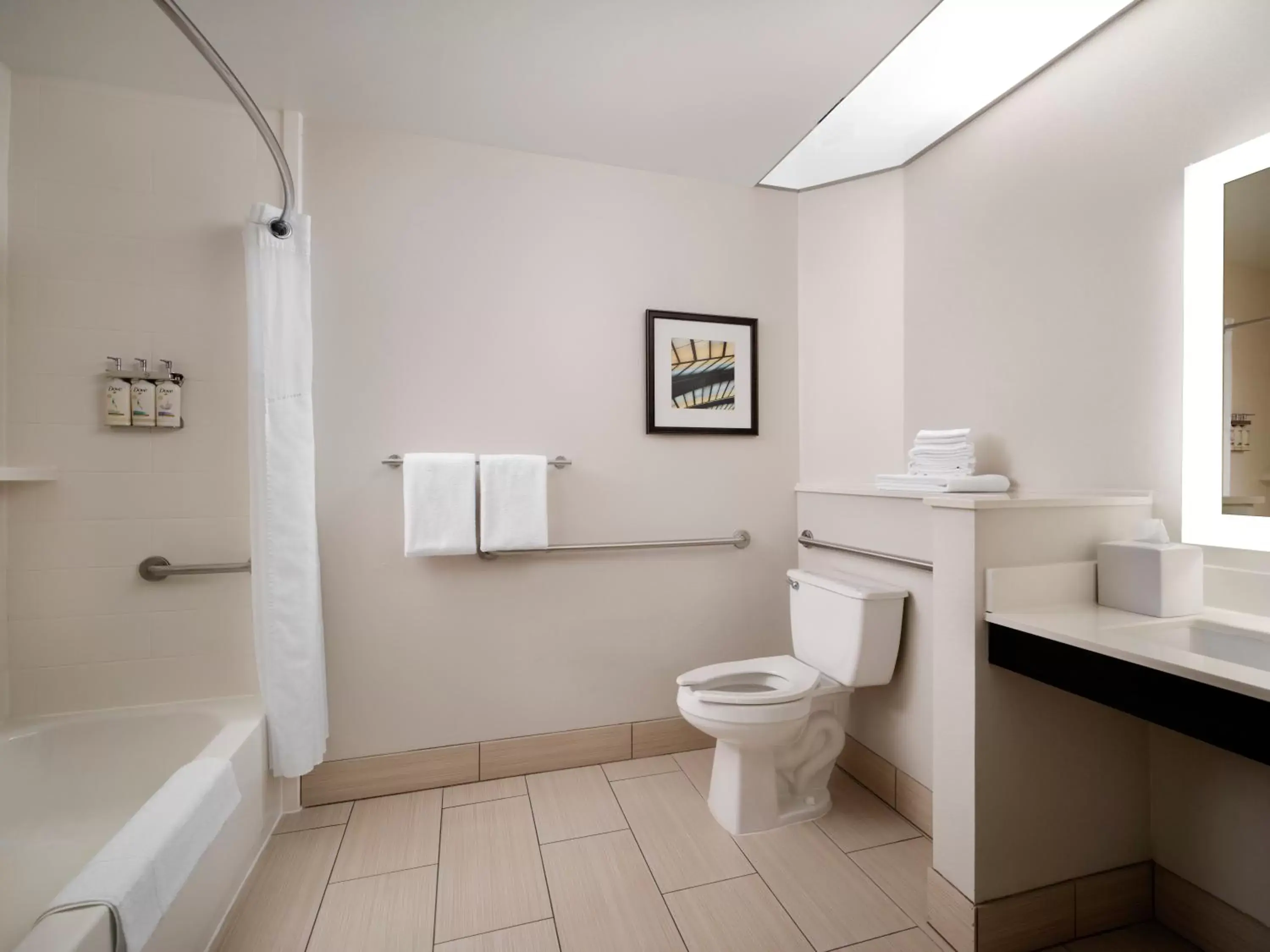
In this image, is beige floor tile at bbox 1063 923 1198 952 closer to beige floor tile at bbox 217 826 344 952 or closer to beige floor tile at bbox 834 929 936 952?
beige floor tile at bbox 834 929 936 952

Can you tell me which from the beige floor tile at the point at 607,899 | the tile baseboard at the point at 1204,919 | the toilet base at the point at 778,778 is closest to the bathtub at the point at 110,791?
the beige floor tile at the point at 607,899

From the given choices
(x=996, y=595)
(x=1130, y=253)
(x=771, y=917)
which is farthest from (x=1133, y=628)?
(x=771, y=917)

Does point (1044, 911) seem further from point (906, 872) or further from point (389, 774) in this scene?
point (389, 774)

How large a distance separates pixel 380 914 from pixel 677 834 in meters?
0.81

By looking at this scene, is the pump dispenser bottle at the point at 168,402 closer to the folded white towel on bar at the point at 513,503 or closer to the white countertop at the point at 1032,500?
the folded white towel on bar at the point at 513,503

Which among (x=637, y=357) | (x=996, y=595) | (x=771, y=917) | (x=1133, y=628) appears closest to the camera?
(x=1133, y=628)

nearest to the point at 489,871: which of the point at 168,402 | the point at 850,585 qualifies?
the point at 850,585

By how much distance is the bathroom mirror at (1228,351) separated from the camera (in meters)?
1.22

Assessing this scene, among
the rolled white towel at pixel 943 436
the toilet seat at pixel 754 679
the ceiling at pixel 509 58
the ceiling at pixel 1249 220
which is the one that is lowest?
the toilet seat at pixel 754 679

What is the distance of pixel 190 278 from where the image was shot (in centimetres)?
181

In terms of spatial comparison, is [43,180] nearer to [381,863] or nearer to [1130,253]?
[381,863]

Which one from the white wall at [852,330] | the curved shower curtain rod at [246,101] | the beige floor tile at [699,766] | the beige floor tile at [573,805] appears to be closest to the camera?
the curved shower curtain rod at [246,101]

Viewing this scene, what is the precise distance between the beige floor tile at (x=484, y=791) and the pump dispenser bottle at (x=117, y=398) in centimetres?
152

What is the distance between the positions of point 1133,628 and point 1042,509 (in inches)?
11.2
